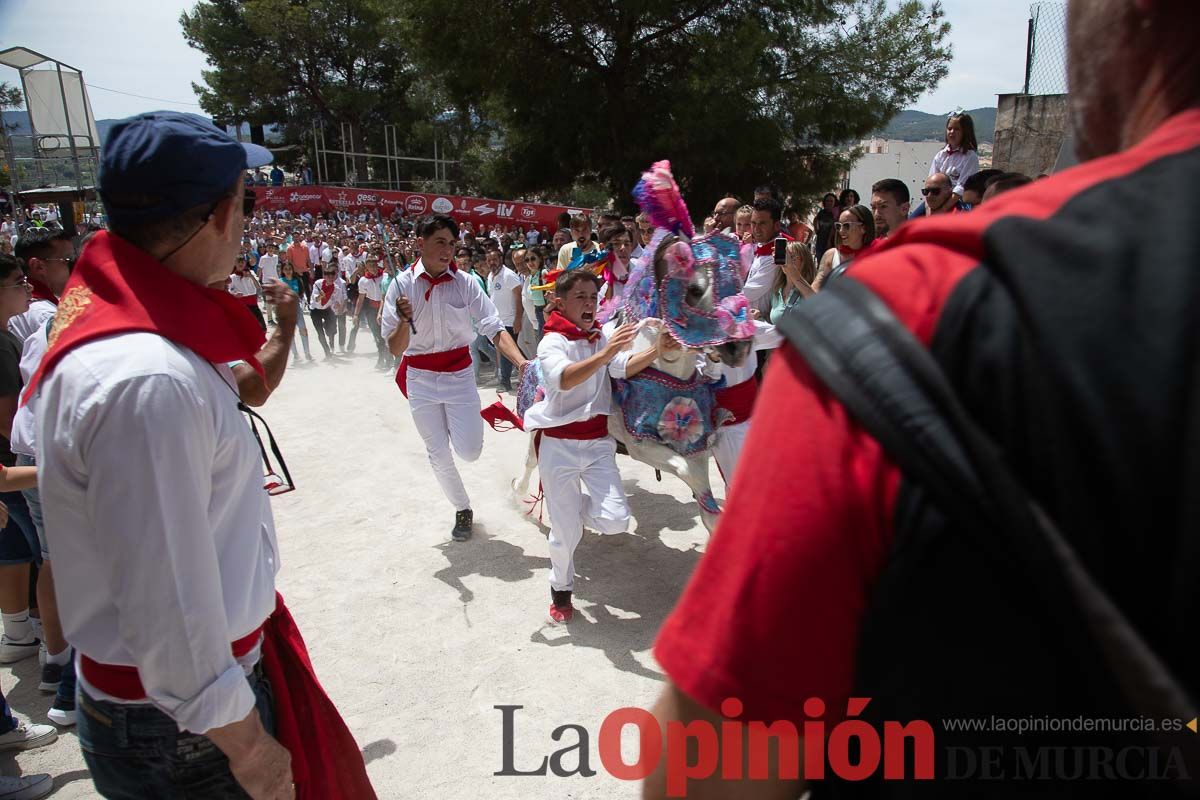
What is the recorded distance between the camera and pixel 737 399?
4.50 metres

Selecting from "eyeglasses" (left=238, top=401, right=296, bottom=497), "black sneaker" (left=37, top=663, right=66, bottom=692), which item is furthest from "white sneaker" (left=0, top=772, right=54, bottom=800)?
"eyeglasses" (left=238, top=401, right=296, bottom=497)

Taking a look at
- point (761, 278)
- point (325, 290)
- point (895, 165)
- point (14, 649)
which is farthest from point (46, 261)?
point (895, 165)

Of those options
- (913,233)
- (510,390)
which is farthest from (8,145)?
(913,233)

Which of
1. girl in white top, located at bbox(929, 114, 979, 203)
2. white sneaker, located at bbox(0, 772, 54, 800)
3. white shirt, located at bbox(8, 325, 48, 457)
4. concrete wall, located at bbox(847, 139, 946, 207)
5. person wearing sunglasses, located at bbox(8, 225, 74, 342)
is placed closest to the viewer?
white sneaker, located at bbox(0, 772, 54, 800)

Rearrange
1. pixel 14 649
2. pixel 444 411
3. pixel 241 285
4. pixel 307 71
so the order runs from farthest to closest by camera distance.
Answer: pixel 307 71, pixel 241 285, pixel 444 411, pixel 14 649

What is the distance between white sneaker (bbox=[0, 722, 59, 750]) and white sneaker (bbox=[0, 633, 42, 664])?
0.77 meters

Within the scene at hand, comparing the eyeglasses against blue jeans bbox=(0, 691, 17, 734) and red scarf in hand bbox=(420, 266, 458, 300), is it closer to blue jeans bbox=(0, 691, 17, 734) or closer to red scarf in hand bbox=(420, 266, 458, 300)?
blue jeans bbox=(0, 691, 17, 734)

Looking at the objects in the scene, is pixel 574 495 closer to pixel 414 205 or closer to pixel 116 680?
pixel 116 680

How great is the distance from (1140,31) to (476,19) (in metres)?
20.2

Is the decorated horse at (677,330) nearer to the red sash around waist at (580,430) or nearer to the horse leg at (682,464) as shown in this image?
the horse leg at (682,464)

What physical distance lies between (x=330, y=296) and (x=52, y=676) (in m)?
9.10

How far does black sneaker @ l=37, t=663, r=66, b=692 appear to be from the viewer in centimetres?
366

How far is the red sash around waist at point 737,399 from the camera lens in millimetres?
4477

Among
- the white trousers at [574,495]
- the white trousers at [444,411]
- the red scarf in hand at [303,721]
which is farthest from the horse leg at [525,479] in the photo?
the red scarf in hand at [303,721]
